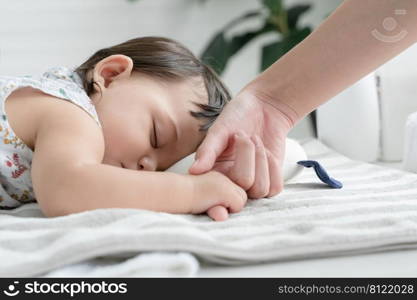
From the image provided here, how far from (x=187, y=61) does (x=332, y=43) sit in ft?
1.15

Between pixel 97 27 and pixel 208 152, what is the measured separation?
97.1 inches

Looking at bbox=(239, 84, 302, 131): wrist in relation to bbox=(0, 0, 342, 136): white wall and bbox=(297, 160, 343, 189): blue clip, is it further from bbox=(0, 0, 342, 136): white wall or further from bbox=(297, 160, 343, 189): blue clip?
bbox=(0, 0, 342, 136): white wall

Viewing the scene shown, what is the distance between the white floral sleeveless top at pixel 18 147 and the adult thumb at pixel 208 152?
0.20 meters

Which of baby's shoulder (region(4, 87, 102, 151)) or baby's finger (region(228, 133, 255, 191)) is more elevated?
baby's shoulder (region(4, 87, 102, 151))

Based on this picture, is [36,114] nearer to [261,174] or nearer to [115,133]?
[115,133]

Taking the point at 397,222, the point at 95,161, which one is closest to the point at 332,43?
the point at 397,222

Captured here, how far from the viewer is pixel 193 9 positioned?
3422mm

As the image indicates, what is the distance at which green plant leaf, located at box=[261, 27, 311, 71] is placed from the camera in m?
3.19

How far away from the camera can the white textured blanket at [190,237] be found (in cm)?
71

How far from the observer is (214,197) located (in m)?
0.98

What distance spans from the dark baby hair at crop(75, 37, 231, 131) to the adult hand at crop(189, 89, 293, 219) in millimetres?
82
